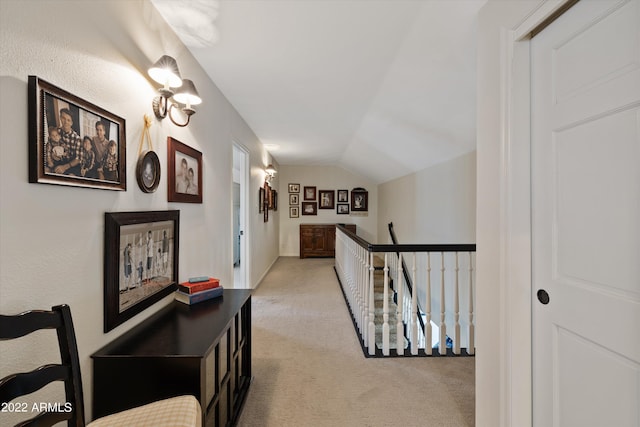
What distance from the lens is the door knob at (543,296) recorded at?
1095 millimetres

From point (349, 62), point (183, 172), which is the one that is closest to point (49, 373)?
point (183, 172)

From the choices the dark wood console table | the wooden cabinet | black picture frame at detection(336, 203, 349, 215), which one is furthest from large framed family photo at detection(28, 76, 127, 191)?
black picture frame at detection(336, 203, 349, 215)

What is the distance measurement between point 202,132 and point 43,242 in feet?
4.96

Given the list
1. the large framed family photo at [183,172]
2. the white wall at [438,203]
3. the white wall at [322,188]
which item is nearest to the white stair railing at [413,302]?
the white wall at [438,203]

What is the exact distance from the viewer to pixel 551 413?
109 centimetres

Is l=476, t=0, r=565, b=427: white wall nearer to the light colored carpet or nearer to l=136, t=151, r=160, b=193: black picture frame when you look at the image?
the light colored carpet

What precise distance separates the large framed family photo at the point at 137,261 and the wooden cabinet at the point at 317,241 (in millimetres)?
5046

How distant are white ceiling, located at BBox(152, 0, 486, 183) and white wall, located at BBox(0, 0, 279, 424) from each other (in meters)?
0.39

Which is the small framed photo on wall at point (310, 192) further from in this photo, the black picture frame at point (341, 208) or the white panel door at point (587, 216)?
the white panel door at point (587, 216)

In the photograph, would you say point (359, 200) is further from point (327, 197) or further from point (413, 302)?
point (413, 302)

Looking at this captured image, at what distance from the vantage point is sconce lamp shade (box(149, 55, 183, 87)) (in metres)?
1.40

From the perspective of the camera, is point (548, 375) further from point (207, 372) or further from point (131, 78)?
point (131, 78)

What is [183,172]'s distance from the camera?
185 cm

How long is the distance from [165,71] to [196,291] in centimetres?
128
